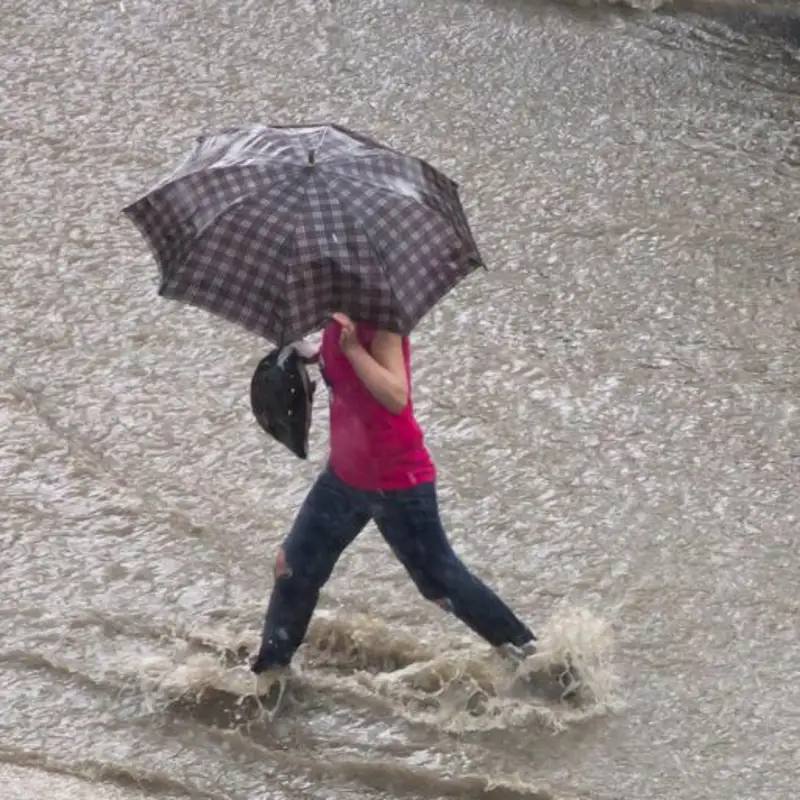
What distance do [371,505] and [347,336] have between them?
48cm

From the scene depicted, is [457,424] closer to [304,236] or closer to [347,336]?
[347,336]

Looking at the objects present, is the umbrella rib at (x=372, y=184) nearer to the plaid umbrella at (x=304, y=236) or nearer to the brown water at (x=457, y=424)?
the plaid umbrella at (x=304, y=236)

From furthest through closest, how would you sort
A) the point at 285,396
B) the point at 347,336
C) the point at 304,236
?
the point at 285,396 → the point at 347,336 → the point at 304,236

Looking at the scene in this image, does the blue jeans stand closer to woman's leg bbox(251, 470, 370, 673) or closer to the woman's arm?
woman's leg bbox(251, 470, 370, 673)

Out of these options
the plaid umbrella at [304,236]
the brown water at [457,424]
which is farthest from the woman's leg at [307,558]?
the plaid umbrella at [304,236]

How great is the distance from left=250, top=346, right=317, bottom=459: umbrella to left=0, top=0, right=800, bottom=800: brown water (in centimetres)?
82

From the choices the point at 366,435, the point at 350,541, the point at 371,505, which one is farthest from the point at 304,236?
the point at 350,541

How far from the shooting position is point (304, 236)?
11.0 ft

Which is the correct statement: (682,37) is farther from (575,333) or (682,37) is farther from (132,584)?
(132,584)

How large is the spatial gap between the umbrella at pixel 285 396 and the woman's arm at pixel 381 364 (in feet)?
0.47

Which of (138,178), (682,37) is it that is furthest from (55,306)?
(682,37)

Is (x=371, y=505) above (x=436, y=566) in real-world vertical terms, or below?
above

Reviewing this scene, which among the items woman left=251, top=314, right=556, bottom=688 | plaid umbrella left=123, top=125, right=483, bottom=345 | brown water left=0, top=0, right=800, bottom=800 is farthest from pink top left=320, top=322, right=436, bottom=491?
brown water left=0, top=0, right=800, bottom=800

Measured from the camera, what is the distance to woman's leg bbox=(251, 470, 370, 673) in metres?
3.81
